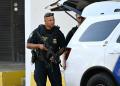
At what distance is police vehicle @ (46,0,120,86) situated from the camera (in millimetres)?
3918

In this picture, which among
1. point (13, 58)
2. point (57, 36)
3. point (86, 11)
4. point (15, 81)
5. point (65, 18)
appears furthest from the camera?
Answer: point (13, 58)

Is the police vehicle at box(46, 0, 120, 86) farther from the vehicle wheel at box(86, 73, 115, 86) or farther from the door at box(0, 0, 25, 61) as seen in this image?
Answer: the door at box(0, 0, 25, 61)

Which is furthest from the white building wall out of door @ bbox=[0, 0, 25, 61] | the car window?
door @ bbox=[0, 0, 25, 61]

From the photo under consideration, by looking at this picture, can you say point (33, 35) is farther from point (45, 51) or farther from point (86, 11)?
point (86, 11)

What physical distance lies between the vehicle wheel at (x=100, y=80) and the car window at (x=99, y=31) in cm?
52

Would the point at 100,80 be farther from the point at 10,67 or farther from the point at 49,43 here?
the point at 10,67

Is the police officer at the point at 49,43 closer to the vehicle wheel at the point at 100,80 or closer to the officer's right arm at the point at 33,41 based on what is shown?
A: the officer's right arm at the point at 33,41

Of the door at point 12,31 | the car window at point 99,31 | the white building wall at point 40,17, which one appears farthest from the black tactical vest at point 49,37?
the door at point 12,31

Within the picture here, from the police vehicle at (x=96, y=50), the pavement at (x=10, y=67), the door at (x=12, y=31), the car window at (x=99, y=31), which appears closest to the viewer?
the police vehicle at (x=96, y=50)

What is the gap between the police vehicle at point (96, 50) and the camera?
3.92 metres

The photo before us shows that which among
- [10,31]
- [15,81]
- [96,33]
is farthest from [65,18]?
[10,31]

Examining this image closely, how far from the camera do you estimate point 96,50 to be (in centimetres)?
409

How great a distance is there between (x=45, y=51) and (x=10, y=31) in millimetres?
5899

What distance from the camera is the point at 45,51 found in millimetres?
4750
